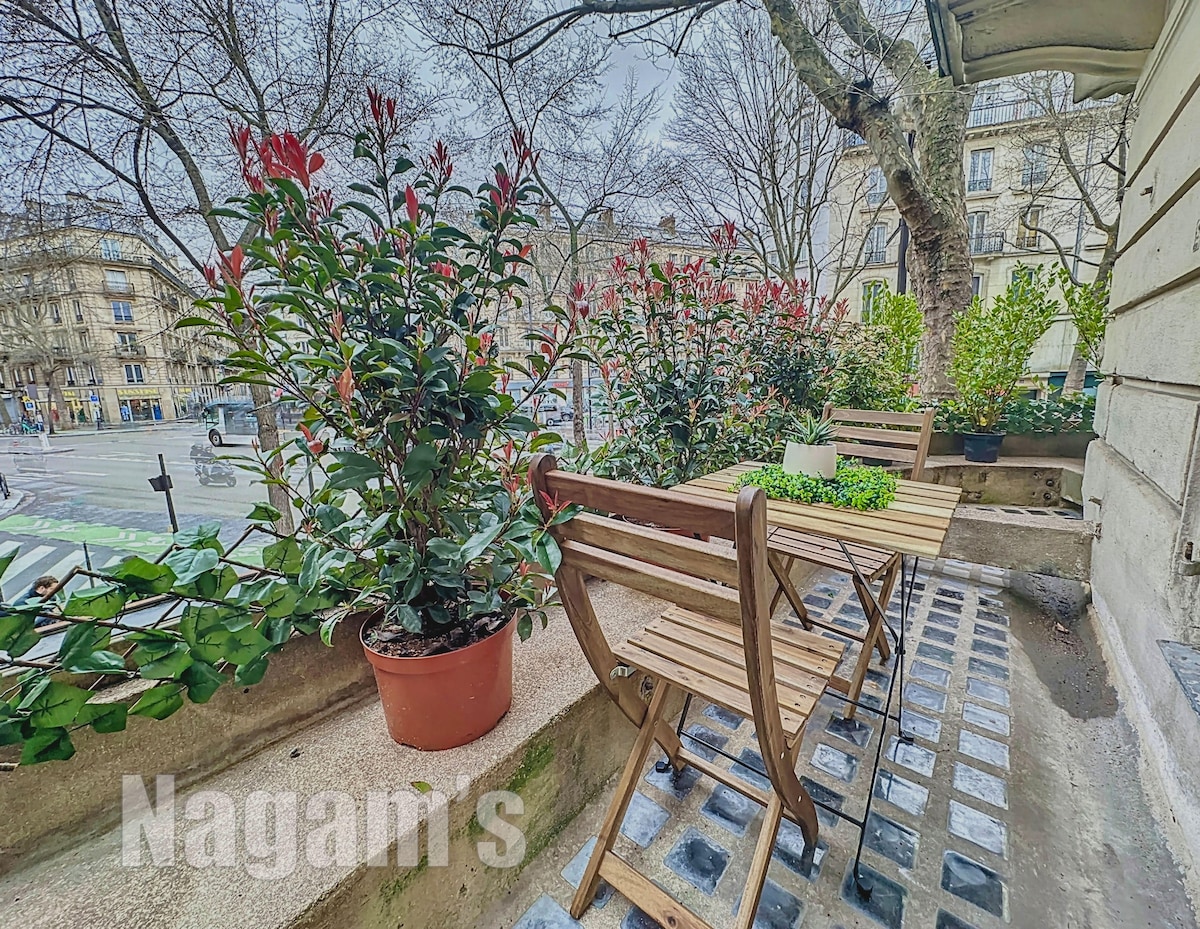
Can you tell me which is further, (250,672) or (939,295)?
(939,295)

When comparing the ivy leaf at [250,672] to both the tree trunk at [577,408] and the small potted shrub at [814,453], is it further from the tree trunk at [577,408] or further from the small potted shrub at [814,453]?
the tree trunk at [577,408]

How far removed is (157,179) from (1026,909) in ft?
21.5

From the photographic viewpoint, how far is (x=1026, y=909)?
118cm

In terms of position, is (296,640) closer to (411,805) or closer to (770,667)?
(411,805)

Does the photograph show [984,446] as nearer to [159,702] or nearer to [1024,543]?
[1024,543]

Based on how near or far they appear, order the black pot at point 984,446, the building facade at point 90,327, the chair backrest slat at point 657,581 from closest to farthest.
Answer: the chair backrest slat at point 657,581 → the building facade at point 90,327 → the black pot at point 984,446

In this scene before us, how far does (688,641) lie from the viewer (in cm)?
137

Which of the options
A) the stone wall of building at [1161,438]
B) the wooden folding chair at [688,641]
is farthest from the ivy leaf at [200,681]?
the stone wall of building at [1161,438]

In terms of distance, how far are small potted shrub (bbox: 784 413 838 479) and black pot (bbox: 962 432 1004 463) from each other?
347 centimetres

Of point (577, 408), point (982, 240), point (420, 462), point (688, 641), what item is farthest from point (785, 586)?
point (982, 240)

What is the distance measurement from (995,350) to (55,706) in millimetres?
5760

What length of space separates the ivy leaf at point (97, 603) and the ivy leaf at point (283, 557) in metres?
0.27

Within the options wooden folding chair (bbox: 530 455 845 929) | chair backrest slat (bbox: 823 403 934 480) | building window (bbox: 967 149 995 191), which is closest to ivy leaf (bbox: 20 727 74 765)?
wooden folding chair (bbox: 530 455 845 929)

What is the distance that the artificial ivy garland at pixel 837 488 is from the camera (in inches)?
65.2
